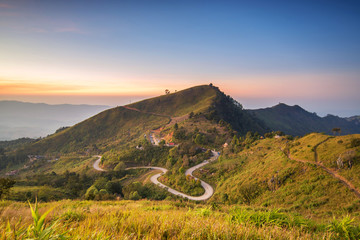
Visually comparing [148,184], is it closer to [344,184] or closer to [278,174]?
[278,174]

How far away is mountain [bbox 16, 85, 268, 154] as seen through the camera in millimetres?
93875

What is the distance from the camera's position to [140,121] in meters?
114

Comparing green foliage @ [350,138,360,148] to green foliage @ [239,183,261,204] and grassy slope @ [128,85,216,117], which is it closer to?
green foliage @ [239,183,261,204]

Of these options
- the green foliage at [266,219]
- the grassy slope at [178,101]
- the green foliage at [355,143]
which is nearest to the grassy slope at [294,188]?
the green foliage at [355,143]

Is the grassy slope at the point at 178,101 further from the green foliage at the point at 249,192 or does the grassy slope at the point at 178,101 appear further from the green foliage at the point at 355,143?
the green foliage at the point at 355,143

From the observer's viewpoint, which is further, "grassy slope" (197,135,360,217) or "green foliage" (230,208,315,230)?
"grassy slope" (197,135,360,217)

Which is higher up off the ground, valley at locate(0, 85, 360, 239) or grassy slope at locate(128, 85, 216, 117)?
grassy slope at locate(128, 85, 216, 117)

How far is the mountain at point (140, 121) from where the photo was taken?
93875 mm

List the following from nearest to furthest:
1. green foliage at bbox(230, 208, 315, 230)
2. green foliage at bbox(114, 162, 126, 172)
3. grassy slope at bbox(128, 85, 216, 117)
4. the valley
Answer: green foliage at bbox(230, 208, 315, 230) → the valley → green foliage at bbox(114, 162, 126, 172) → grassy slope at bbox(128, 85, 216, 117)

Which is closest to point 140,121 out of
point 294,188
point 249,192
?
point 249,192

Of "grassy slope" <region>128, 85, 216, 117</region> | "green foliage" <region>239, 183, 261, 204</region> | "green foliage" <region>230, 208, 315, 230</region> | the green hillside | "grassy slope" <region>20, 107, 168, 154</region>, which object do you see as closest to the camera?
"green foliage" <region>230, 208, 315, 230</region>

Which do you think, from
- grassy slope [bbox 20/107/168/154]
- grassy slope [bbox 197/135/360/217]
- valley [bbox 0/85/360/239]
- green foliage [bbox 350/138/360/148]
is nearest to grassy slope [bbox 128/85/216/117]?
grassy slope [bbox 20/107/168/154]

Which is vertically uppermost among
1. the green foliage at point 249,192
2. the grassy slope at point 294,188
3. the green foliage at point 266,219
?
the green foliage at point 266,219

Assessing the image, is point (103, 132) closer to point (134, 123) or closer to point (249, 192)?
point (134, 123)
